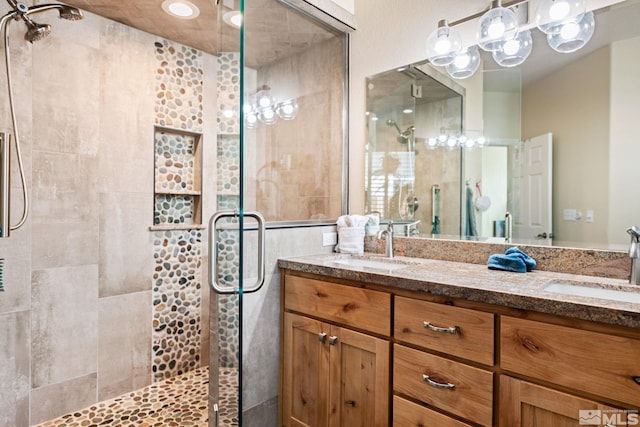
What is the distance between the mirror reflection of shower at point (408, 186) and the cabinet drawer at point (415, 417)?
3.62 ft

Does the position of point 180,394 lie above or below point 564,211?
below

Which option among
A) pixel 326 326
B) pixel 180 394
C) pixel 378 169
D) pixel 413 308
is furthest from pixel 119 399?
pixel 378 169

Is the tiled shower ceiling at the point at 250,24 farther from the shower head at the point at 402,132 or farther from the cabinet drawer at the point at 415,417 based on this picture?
the cabinet drawer at the point at 415,417

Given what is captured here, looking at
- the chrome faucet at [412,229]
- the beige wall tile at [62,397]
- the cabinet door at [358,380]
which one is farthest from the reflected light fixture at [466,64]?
the beige wall tile at [62,397]

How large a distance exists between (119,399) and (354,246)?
186 cm

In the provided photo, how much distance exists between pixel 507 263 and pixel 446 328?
52 centimetres

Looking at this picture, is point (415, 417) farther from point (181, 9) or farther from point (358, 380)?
point (181, 9)

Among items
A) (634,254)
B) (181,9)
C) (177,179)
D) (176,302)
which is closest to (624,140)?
(634,254)

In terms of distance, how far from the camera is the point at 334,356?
5.49 ft

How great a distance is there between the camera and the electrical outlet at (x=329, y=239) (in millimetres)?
2199

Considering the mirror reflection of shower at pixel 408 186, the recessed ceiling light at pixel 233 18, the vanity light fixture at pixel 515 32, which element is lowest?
the mirror reflection of shower at pixel 408 186

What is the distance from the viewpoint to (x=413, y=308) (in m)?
1.40

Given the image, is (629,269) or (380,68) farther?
(380,68)

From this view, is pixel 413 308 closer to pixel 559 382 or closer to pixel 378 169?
pixel 559 382
